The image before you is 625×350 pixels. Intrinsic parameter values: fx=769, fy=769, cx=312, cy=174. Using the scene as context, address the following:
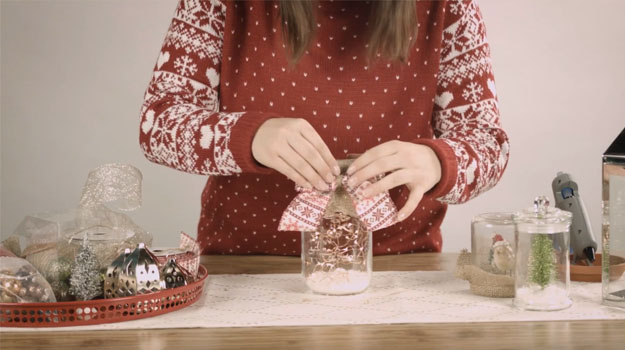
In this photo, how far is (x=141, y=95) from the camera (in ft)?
9.07

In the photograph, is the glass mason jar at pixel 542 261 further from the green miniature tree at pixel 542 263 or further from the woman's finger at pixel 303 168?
the woman's finger at pixel 303 168

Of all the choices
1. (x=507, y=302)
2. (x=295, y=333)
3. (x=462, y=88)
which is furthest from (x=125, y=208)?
(x=462, y=88)

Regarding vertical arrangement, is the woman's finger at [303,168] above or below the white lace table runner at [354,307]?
above

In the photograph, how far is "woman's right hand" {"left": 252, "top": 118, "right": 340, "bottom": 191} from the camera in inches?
40.0

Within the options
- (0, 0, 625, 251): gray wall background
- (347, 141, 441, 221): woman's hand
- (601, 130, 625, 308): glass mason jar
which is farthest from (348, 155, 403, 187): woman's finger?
(0, 0, 625, 251): gray wall background

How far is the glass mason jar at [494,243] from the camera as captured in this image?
3.47 ft

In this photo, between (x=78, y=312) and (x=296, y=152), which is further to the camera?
(x=296, y=152)

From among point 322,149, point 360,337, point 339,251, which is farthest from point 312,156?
point 360,337

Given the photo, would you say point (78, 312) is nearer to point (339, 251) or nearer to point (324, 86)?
point (339, 251)

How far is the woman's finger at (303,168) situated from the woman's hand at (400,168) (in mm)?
39

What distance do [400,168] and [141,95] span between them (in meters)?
1.87

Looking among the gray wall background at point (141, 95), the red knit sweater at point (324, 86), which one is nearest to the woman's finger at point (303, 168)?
the red knit sweater at point (324, 86)

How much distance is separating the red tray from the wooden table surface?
24mm

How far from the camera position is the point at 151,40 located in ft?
9.03
